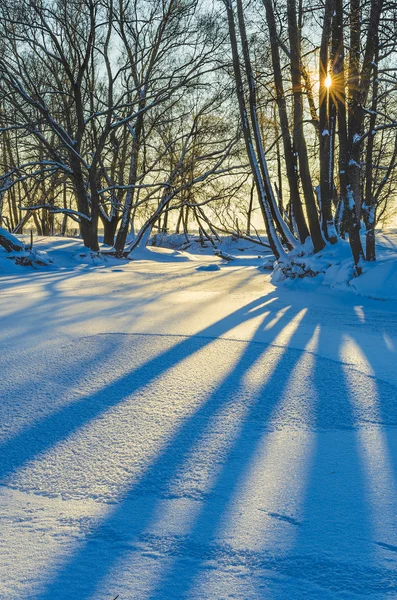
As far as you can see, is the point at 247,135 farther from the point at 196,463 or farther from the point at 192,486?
the point at 192,486

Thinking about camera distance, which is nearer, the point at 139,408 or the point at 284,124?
the point at 139,408

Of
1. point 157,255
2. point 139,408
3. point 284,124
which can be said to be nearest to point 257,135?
point 284,124

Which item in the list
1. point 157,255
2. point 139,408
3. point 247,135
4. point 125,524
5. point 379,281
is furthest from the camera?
point 157,255

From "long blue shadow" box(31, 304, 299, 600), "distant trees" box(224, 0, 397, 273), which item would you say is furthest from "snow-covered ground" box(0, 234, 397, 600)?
"distant trees" box(224, 0, 397, 273)

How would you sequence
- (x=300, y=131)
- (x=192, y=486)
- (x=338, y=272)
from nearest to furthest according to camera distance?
(x=192, y=486) → (x=338, y=272) → (x=300, y=131)

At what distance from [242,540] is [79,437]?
0.90 m

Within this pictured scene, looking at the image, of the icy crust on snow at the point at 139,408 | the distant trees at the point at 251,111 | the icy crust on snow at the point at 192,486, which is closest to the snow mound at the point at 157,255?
the distant trees at the point at 251,111

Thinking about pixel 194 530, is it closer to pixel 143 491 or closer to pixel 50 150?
pixel 143 491

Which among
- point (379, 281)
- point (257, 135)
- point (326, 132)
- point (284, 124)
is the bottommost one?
point (379, 281)

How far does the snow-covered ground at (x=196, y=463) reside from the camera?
1.19m

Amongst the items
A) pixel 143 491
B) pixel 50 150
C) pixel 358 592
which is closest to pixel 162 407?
pixel 143 491

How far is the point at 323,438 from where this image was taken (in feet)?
6.56

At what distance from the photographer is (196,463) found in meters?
1.77

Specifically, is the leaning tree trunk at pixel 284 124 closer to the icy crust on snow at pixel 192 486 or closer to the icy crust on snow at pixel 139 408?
the icy crust on snow at pixel 139 408
